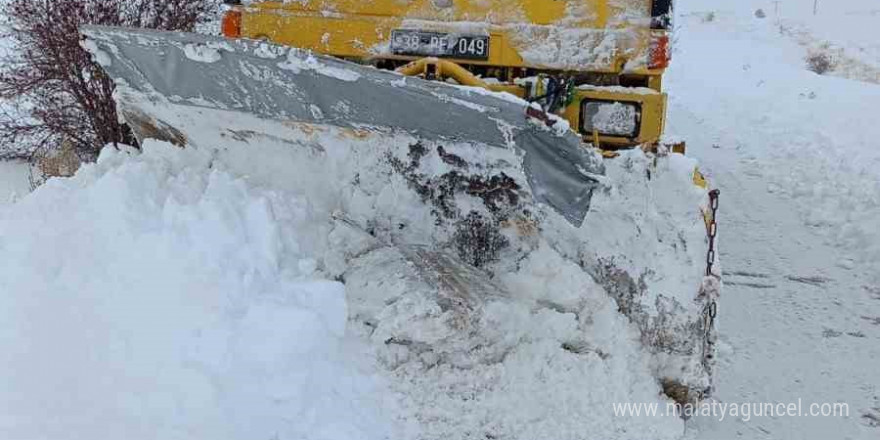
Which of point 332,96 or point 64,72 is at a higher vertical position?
point 332,96

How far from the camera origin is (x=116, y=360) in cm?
325

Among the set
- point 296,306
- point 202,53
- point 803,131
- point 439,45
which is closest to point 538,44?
point 439,45

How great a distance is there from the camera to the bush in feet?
20.0

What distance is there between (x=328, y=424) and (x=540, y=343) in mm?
1010

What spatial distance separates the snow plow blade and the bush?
7.96 feet

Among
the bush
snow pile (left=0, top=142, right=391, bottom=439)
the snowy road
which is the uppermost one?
the bush

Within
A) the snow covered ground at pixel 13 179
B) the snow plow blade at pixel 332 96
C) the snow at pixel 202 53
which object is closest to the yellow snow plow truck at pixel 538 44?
the snow plow blade at pixel 332 96

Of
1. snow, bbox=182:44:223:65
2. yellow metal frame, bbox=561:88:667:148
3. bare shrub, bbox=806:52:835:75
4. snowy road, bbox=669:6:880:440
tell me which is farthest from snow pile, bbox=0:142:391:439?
bare shrub, bbox=806:52:835:75

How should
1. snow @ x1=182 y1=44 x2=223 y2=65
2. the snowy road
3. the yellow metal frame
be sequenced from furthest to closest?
1. the yellow metal frame
2. the snowy road
3. snow @ x1=182 y1=44 x2=223 y2=65

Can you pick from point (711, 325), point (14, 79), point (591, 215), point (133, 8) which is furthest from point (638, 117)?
point (14, 79)

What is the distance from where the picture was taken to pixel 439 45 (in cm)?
472

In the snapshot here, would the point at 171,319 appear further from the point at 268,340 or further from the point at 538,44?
the point at 538,44

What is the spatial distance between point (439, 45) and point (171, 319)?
2179 mm

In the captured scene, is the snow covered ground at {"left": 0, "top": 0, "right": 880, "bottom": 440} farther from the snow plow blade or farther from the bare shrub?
the bare shrub
